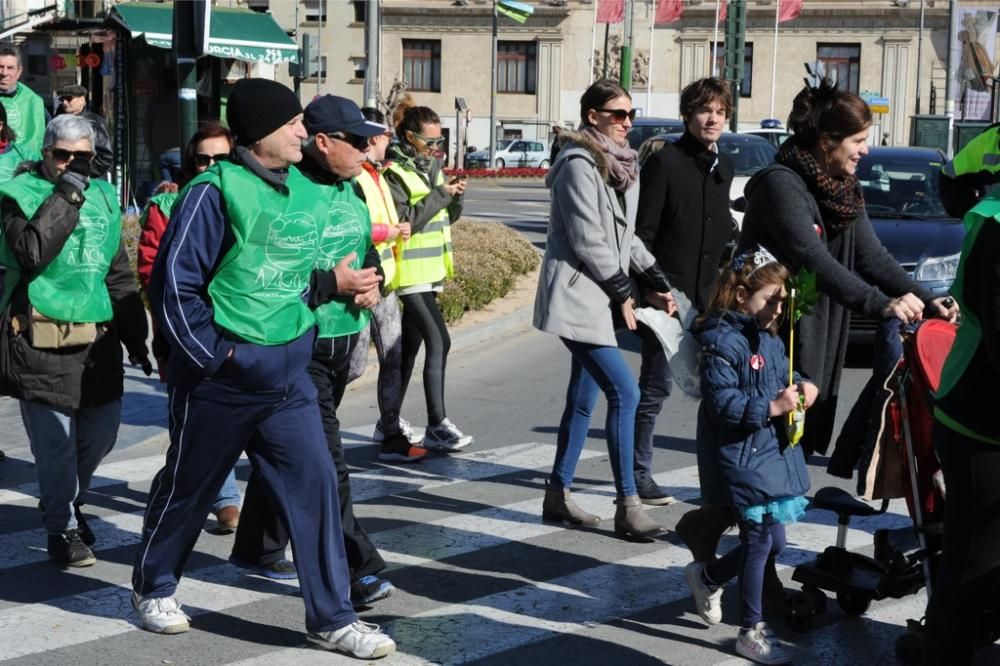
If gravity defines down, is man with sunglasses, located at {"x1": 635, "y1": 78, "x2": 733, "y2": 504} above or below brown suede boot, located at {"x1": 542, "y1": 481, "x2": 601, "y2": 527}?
above

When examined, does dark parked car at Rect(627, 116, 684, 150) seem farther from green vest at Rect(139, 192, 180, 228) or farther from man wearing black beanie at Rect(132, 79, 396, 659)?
man wearing black beanie at Rect(132, 79, 396, 659)

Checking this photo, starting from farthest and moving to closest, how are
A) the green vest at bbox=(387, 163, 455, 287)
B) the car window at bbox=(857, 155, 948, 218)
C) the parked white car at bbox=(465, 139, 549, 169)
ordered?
1. the parked white car at bbox=(465, 139, 549, 169)
2. the car window at bbox=(857, 155, 948, 218)
3. the green vest at bbox=(387, 163, 455, 287)

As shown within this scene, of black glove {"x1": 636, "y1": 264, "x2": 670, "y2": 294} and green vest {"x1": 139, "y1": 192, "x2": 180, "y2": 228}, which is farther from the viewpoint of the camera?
black glove {"x1": 636, "y1": 264, "x2": 670, "y2": 294}

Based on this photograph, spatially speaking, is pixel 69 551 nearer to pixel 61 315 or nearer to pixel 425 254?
pixel 61 315

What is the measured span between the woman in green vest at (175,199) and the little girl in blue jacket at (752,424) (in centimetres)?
242

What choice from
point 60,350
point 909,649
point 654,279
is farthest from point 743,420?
point 60,350

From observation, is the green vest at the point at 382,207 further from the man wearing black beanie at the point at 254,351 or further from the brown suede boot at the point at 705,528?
the brown suede boot at the point at 705,528

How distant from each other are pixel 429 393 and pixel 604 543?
2191 millimetres

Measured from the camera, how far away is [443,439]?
8.61 meters

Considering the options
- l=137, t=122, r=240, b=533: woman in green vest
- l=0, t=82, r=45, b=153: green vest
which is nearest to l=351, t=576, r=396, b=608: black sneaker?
l=137, t=122, r=240, b=533: woman in green vest

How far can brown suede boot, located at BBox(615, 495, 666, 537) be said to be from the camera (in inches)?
261

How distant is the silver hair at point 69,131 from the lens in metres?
6.04

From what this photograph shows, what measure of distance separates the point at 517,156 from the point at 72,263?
5650cm

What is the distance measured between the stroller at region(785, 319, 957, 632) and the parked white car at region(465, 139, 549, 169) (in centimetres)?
5560
